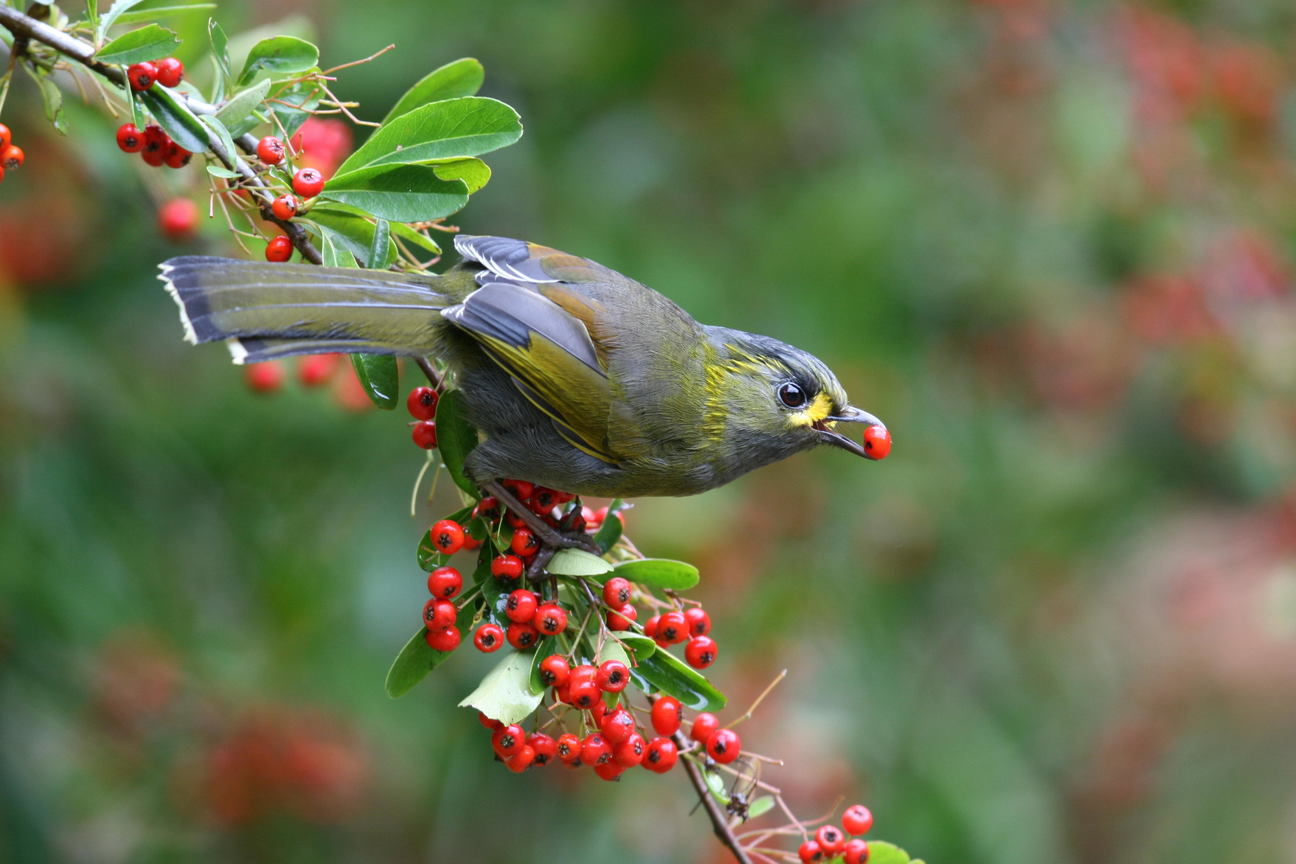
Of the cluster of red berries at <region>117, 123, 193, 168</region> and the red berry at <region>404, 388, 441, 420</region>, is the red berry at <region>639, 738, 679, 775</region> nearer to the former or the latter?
the red berry at <region>404, 388, 441, 420</region>

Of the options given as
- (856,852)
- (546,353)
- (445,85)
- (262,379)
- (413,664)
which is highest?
(445,85)

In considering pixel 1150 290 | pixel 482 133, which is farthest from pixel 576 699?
pixel 1150 290

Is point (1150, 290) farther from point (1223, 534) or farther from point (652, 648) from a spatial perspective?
point (652, 648)

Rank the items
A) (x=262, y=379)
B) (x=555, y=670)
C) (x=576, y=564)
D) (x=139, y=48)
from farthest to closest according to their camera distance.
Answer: (x=262, y=379)
(x=576, y=564)
(x=555, y=670)
(x=139, y=48)

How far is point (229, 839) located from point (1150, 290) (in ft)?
16.6

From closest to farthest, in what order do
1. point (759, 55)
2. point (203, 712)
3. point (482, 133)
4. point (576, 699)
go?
1. point (576, 699)
2. point (482, 133)
3. point (203, 712)
4. point (759, 55)

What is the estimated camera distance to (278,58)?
2717mm

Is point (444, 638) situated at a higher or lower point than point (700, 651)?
lower

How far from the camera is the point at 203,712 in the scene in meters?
5.42

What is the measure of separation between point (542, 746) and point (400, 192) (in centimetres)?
115

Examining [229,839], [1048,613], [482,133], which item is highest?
[1048,613]

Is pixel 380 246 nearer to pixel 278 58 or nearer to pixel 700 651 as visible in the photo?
pixel 278 58

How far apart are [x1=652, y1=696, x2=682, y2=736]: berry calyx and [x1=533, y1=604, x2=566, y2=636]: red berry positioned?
254 mm

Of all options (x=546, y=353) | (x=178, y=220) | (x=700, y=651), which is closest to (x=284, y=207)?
(x=546, y=353)
